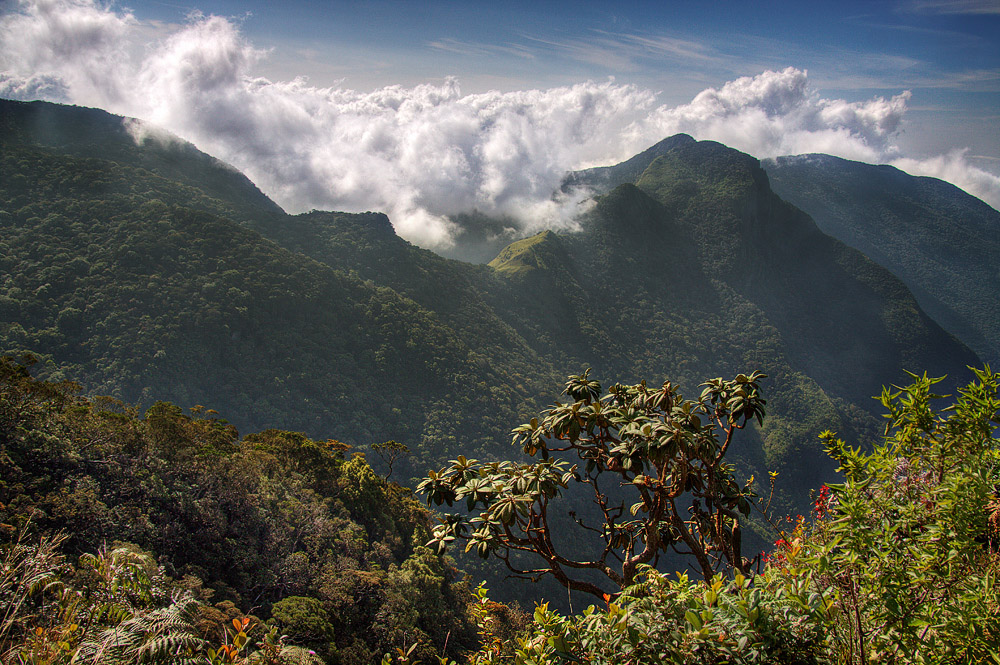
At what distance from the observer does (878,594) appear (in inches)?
157

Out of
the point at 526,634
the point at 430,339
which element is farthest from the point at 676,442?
the point at 430,339

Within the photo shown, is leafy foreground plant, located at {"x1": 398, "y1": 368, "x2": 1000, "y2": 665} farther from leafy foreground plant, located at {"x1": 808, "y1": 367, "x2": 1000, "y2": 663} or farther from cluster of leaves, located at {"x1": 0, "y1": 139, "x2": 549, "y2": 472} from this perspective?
cluster of leaves, located at {"x1": 0, "y1": 139, "x2": 549, "y2": 472}

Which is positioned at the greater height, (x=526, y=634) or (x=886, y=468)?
(x=886, y=468)

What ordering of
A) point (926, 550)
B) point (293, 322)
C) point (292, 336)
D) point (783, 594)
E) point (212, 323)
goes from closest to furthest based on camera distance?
point (926, 550)
point (783, 594)
point (212, 323)
point (292, 336)
point (293, 322)

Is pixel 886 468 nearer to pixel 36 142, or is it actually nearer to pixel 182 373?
pixel 182 373

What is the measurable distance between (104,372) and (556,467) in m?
96.5

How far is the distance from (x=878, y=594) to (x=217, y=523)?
28680 mm

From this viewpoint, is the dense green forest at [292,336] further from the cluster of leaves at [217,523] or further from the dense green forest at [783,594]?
the dense green forest at [783,594]

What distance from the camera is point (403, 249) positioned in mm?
157000

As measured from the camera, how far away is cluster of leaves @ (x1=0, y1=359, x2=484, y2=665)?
19406 mm

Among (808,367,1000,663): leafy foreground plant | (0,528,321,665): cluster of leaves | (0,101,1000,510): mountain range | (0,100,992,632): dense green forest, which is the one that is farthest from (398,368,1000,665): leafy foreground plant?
(0,101,1000,510): mountain range

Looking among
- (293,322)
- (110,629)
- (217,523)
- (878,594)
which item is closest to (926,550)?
(878,594)

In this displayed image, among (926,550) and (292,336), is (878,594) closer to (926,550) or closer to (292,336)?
(926,550)

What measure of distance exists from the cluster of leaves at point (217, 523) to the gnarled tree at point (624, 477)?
1040cm
